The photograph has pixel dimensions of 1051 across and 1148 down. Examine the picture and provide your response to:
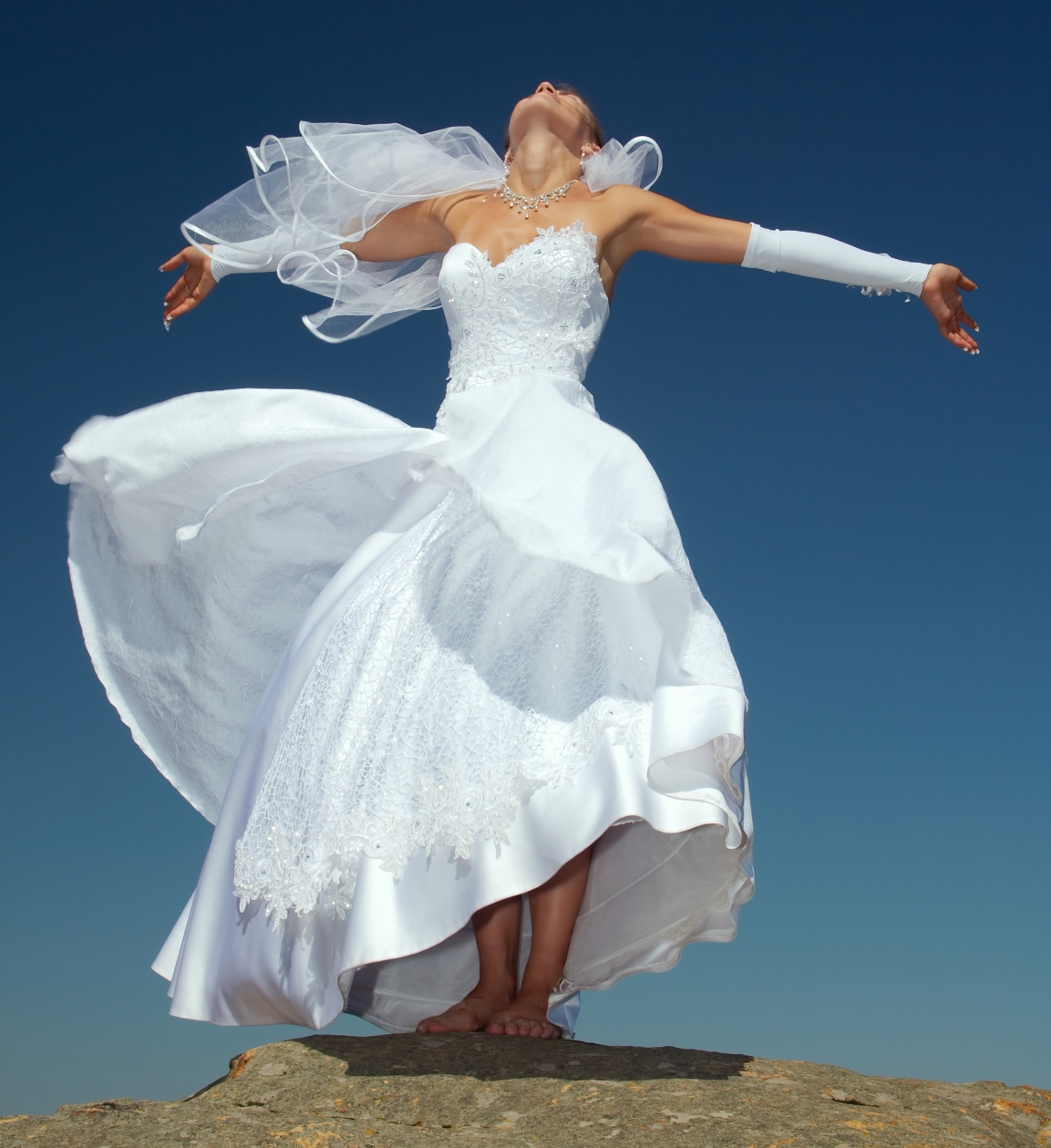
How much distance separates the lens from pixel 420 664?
3.28 meters

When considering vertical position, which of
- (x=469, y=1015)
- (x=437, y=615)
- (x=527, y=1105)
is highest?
(x=437, y=615)

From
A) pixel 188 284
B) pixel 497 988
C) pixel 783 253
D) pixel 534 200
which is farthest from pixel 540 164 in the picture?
pixel 497 988

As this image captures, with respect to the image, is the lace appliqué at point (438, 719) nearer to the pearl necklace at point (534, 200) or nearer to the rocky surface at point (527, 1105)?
the rocky surface at point (527, 1105)

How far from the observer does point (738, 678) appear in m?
3.09

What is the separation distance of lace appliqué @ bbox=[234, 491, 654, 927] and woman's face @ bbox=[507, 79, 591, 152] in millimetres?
2070

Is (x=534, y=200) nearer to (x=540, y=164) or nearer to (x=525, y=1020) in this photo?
(x=540, y=164)

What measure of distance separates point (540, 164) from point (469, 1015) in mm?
3205

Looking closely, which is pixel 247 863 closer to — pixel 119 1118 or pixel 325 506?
pixel 119 1118

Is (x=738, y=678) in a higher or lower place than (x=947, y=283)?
lower

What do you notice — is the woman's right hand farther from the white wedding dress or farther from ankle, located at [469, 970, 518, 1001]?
ankle, located at [469, 970, 518, 1001]

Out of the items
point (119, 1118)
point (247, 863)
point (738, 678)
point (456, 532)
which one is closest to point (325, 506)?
point (456, 532)

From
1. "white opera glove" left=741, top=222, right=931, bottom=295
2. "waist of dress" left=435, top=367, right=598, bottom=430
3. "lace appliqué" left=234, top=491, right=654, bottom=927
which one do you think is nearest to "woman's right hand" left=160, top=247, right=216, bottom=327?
"waist of dress" left=435, top=367, right=598, bottom=430

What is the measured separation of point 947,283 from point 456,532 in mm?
2062

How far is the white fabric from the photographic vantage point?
3.01 metres
